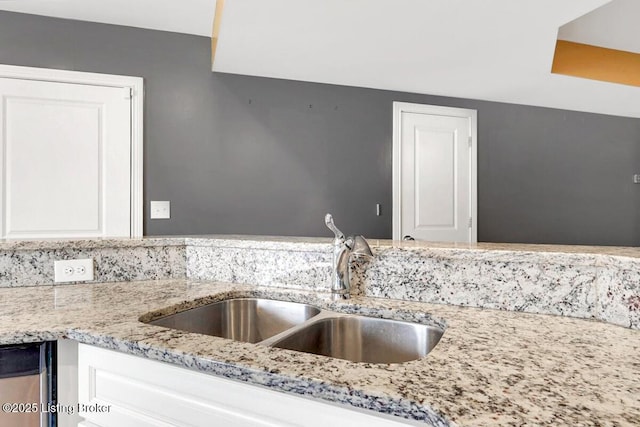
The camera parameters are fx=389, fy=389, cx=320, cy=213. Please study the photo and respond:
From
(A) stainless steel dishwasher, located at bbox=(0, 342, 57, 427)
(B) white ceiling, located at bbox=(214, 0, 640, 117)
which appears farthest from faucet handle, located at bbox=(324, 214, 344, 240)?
(B) white ceiling, located at bbox=(214, 0, 640, 117)

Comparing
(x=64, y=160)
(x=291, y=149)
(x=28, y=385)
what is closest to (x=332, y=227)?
(x=28, y=385)

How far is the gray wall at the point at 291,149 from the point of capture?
8.51 ft

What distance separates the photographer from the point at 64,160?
2.46 m

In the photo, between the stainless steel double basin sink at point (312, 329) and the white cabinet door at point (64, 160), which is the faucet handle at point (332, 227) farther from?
the white cabinet door at point (64, 160)

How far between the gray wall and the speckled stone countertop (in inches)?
65.1

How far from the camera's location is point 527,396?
0.59 meters

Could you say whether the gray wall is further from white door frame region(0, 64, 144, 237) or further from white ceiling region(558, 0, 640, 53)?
white ceiling region(558, 0, 640, 53)

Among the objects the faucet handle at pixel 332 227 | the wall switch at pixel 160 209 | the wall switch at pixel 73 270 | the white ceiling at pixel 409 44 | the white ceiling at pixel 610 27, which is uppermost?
the white ceiling at pixel 610 27

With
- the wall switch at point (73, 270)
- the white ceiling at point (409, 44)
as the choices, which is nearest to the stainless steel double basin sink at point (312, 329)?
the wall switch at point (73, 270)

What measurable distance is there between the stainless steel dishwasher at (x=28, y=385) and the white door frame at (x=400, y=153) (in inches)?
109

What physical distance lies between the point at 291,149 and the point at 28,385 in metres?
2.36

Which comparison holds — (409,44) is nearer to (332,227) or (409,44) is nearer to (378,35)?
(378,35)

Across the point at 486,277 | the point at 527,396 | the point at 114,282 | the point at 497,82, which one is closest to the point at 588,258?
the point at 486,277

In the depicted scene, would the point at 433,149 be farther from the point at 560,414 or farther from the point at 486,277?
the point at 560,414
